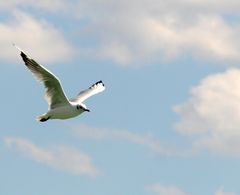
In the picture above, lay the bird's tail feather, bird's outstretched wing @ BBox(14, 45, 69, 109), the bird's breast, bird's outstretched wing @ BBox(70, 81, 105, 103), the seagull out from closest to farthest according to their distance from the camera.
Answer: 1. bird's outstretched wing @ BBox(14, 45, 69, 109)
2. the seagull
3. the bird's breast
4. the bird's tail feather
5. bird's outstretched wing @ BBox(70, 81, 105, 103)

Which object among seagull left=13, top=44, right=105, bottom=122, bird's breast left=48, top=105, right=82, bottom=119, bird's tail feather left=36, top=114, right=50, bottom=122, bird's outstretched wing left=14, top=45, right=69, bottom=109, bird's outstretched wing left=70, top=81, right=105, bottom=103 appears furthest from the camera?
bird's outstretched wing left=70, top=81, right=105, bottom=103

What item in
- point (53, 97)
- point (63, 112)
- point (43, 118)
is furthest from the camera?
point (43, 118)

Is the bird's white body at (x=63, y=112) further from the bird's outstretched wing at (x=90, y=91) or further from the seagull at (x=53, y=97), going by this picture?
the bird's outstretched wing at (x=90, y=91)

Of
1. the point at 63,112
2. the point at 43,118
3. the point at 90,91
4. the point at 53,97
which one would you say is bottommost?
the point at 43,118

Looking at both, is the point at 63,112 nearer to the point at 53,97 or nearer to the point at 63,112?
the point at 63,112

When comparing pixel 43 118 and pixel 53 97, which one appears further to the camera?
pixel 43 118

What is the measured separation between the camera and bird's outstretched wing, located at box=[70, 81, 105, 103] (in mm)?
58459

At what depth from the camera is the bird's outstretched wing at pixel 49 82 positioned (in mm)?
50125

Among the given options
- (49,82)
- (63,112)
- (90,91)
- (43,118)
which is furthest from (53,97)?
(90,91)

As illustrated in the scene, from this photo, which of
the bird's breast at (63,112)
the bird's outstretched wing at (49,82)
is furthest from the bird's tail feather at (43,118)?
the bird's outstretched wing at (49,82)

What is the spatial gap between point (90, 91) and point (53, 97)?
826 centimetres

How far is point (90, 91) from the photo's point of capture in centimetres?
6056

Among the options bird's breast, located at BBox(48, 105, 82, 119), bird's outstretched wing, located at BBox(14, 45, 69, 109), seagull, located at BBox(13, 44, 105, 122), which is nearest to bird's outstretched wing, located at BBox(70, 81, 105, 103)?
seagull, located at BBox(13, 44, 105, 122)

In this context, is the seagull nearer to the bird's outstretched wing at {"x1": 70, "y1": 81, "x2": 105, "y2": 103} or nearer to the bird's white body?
the bird's white body
